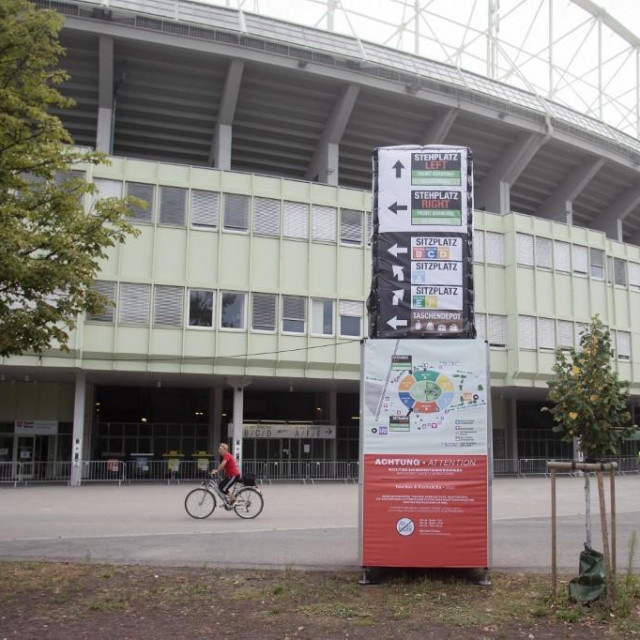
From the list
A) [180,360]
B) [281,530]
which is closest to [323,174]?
[180,360]

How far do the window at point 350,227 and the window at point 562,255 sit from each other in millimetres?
10345

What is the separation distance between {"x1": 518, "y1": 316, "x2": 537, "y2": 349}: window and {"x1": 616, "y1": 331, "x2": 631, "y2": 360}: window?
234 inches

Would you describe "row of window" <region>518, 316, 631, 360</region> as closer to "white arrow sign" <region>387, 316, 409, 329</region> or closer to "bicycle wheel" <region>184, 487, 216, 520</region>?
"bicycle wheel" <region>184, 487, 216, 520</region>

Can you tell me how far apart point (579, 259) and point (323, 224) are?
44.9 feet

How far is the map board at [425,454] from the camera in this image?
27.3 ft

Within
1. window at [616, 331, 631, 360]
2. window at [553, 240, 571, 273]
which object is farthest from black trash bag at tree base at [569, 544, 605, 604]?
window at [616, 331, 631, 360]

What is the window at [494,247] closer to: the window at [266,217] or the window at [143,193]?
the window at [266,217]

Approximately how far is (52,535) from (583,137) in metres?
33.3

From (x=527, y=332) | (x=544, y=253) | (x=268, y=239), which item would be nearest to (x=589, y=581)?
(x=268, y=239)

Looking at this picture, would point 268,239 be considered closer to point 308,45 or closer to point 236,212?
point 236,212

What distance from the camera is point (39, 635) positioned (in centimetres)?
629

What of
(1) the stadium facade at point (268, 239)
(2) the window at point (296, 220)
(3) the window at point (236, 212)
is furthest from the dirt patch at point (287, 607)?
(2) the window at point (296, 220)

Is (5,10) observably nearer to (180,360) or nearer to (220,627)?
(220,627)

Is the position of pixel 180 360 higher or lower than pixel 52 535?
higher
